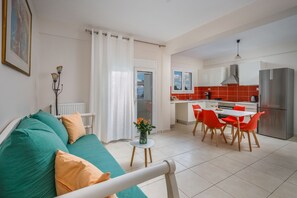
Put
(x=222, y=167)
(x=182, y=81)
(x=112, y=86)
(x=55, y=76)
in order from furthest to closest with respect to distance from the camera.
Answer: (x=182, y=81) < (x=112, y=86) < (x=55, y=76) < (x=222, y=167)

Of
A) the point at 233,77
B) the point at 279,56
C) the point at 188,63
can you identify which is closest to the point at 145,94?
the point at 188,63

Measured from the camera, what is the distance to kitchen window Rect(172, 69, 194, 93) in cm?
565

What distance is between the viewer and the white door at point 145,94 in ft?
13.0

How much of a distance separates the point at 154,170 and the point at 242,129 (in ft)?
10.0

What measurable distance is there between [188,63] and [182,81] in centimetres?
78

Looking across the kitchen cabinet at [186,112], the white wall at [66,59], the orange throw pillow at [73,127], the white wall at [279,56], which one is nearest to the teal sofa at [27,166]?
the orange throw pillow at [73,127]

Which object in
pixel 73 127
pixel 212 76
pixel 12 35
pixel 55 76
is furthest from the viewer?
pixel 212 76

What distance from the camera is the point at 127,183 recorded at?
26.5 inches

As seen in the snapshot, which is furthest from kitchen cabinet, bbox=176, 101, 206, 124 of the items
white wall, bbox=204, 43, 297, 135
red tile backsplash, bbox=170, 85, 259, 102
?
white wall, bbox=204, 43, 297, 135

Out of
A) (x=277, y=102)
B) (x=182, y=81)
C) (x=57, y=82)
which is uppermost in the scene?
(x=182, y=81)

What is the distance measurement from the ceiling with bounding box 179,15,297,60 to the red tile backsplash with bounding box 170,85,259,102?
3.96ft

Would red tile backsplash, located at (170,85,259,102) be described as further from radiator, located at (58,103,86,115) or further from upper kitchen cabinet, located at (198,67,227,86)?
radiator, located at (58,103,86,115)

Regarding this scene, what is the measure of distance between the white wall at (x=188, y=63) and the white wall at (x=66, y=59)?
322 centimetres

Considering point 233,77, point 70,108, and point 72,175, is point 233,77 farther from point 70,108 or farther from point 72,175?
point 72,175
